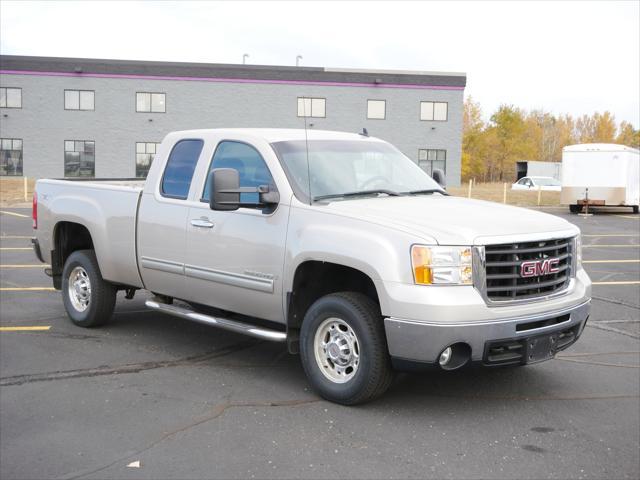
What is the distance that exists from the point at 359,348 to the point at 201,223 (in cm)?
191

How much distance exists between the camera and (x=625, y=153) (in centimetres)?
3014

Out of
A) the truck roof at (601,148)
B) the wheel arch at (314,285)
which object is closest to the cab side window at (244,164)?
the wheel arch at (314,285)

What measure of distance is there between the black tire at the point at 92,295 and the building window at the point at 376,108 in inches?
1788

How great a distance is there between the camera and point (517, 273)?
517cm

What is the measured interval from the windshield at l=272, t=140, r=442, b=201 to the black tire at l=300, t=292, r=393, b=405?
0.89 meters

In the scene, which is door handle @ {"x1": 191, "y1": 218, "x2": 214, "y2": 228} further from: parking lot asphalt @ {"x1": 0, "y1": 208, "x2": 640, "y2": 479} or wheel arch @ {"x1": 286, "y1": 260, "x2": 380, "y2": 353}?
parking lot asphalt @ {"x1": 0, "y1": 208, "x2": 640, "y2": 479}

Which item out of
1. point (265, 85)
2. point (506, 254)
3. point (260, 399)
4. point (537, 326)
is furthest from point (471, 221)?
point (265, 85)

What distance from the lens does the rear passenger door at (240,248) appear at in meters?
5.82

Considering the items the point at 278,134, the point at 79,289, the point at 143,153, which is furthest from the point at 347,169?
the point at 143,153

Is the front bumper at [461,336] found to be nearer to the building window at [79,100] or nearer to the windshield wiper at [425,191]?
the windshield wiper at [425,191]

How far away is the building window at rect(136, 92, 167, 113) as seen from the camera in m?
50.7

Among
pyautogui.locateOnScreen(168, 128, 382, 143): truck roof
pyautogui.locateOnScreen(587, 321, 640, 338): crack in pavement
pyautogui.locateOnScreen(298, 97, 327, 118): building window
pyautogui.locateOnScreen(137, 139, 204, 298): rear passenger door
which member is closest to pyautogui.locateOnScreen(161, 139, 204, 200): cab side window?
pyautogui.locateOnScreen(137, 139, 204, 298): rear passenger door

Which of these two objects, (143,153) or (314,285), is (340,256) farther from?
(143,153)

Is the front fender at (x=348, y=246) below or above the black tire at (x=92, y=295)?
above
